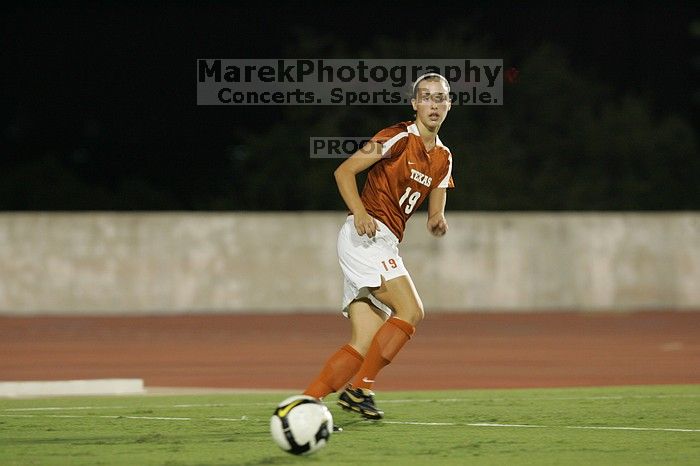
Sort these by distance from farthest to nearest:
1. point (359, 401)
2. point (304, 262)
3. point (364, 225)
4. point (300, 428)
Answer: point (304, 262), point (359, 401), point (364, 225), point (300, 428)

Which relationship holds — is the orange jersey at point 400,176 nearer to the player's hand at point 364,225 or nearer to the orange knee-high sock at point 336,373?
the player's hand at point 364,225

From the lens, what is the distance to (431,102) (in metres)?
9.02

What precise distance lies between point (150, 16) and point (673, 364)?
2896 cm

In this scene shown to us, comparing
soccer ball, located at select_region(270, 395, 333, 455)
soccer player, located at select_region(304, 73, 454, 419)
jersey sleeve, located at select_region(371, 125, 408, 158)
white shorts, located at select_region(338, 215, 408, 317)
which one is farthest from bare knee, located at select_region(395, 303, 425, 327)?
soccer ball, located at select_region(270, 395, 333, 455)

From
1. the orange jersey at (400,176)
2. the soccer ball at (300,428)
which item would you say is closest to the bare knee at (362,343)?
the orange jersey at (400,176)

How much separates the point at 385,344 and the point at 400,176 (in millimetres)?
1155

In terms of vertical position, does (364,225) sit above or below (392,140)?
below

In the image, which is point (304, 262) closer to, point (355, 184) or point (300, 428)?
point (355, 184)

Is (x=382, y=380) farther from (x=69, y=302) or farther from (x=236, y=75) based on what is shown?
(x=236, y=75)

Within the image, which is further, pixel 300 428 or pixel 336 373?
pixel 336 373

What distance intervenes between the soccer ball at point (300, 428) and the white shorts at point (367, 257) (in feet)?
4.89

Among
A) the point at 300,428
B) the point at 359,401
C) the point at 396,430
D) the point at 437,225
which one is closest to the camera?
the point at 300,428

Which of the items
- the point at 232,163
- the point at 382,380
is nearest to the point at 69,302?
the point at 382,380

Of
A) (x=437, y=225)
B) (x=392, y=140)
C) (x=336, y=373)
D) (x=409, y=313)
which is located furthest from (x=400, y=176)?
(x=336, y=373)
